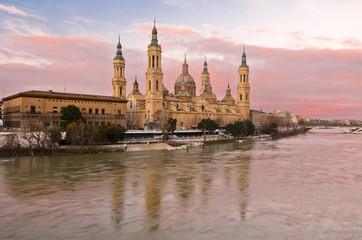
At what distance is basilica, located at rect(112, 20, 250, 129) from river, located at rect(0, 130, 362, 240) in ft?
172

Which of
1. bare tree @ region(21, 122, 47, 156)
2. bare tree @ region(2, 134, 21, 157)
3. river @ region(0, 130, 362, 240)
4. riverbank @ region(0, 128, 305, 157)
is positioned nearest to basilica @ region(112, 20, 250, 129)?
riverbank @ region(0, 128, 305, 157)

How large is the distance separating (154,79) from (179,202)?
83.8m

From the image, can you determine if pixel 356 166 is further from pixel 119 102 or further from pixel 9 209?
pixel 119 102

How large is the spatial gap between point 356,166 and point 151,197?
2766 centimetres

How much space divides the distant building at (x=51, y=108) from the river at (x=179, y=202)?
36.4 metres

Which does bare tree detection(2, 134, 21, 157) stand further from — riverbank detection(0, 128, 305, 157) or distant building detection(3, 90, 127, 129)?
distant building detection(3, 90, 127, 129)

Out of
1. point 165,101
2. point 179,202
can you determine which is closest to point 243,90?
point 165,101

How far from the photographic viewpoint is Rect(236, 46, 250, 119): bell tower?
472 feet

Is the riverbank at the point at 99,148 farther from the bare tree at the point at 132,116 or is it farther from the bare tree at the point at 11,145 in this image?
the bare tree at the point at 132,116

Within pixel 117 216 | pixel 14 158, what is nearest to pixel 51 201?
pixel 117 216

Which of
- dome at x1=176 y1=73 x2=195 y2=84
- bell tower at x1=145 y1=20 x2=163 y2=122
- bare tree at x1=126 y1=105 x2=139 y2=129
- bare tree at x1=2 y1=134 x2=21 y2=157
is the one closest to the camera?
bare tree at x1=2 y1=134 x2=21 y2=157

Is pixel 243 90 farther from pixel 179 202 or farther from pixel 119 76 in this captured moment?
pixel 179 202

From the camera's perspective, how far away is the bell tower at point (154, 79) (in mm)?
103062

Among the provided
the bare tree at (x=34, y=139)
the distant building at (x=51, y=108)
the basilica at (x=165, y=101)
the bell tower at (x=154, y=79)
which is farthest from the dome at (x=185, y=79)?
the bare tree at (x=34, y=139)
